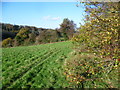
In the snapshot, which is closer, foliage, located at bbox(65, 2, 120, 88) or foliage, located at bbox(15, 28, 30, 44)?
foliage, located at bbox(65, 2, 120, 88)

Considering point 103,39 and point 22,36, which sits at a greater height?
point 22,36

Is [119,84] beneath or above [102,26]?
beneath

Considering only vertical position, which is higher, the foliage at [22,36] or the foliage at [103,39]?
the foliage at [22,36]

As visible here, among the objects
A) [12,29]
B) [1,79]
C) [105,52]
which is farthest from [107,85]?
[12,29]

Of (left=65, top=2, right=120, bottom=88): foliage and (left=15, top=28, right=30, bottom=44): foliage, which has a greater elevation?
(left=15, top=28, right=30, bottom=44): foliage

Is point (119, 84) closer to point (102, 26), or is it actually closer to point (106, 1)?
point (102, 26)

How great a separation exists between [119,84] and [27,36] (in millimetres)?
33309

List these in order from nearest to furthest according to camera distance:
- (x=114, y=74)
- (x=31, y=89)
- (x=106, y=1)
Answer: (x=106, y=1) → (x=31, y=89) → (x=114, y=74)

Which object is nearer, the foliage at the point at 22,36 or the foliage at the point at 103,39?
the foliage at the point at 103,39

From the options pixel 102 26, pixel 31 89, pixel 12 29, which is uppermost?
pixel 12 29

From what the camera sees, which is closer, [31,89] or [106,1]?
[106,1]

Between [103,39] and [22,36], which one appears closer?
→ [103,39]

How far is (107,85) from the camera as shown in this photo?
4477 mm

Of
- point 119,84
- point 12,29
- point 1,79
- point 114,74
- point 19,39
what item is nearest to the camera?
point 119,84
